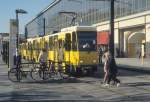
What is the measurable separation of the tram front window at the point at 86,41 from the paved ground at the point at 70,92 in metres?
3.74

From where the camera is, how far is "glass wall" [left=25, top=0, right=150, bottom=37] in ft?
223

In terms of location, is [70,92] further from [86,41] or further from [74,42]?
[74,42]

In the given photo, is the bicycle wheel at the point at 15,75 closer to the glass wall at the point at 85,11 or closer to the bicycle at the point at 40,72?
the bicycle at the point at 40,72

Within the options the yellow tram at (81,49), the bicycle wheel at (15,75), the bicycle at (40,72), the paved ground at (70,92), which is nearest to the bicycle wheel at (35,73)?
the bicycle at (40,72)

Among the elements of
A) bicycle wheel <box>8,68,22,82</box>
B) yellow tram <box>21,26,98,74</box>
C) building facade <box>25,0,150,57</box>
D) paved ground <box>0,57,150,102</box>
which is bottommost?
paved ground <box>0,57,150,102</box>

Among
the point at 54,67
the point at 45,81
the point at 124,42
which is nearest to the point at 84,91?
the point at 45,81

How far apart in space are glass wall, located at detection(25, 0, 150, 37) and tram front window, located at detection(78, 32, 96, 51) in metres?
13.9

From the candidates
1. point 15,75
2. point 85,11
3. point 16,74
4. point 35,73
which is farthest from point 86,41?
point 85,11

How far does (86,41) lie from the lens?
31.7 meters

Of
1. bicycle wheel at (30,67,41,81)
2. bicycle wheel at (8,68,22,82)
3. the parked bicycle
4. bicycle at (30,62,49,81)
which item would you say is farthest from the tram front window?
bicycle wheel at (8,68,22,82)

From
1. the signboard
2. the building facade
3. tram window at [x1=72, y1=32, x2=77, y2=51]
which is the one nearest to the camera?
tram window at [x1=72, y1=32, x2=77, y2=51]

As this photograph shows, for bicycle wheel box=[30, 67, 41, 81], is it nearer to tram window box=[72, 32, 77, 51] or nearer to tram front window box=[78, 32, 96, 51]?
tram window box=[72, 32, 77, 51]

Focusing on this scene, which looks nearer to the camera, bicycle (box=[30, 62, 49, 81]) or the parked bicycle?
the parked bicycle

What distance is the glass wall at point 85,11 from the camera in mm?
67875
